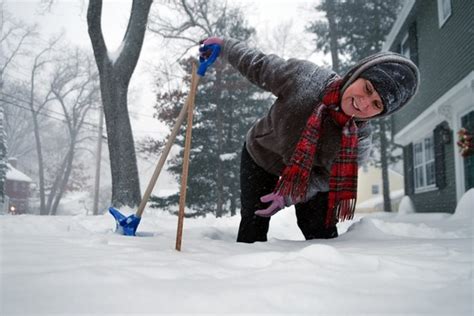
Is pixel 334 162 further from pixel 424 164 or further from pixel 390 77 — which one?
pixel 424 164

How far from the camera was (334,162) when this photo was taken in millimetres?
2059

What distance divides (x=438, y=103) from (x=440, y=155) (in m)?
1.29

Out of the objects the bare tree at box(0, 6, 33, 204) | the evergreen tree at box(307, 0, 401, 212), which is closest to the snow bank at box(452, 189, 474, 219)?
the evergreen tree at box(307, 0, 401, 212)

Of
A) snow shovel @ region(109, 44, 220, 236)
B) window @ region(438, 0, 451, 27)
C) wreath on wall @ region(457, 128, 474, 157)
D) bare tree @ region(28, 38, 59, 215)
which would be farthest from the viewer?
→ bare tree @ region(28, 38, 59, 215)

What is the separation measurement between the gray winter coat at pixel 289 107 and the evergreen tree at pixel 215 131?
1060cm

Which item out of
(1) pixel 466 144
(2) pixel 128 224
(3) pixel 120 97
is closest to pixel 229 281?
(2) pixel 128 224

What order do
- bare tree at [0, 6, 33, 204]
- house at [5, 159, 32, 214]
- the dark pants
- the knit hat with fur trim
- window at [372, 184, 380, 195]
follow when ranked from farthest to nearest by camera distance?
window at [372, 184, 380, 195] < house at [5, 159, 32, 214] < bare tree at [0, 6, 33, 204] < the dark pants < the knit hat with fur trim

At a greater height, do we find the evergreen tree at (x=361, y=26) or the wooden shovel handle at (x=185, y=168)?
the evergreen tree at (x=361, y=26)

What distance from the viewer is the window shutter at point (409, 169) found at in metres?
10.0

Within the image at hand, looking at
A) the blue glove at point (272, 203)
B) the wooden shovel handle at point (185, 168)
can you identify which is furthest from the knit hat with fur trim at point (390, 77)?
the wooden shovel handle at point (185, 168)

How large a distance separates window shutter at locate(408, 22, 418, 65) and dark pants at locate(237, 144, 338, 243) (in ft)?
26.8

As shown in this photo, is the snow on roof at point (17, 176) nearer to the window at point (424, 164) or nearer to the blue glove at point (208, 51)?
the window at point (424, 164)

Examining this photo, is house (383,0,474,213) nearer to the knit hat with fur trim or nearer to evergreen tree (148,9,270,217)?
the knit hat with fur trim

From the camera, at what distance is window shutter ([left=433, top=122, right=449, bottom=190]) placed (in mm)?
7461
